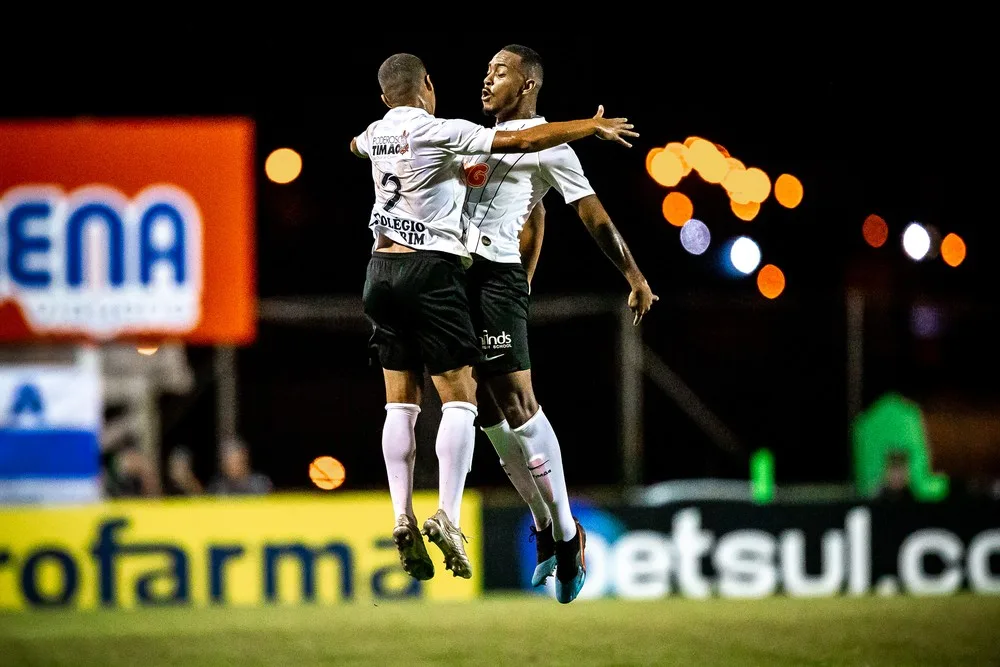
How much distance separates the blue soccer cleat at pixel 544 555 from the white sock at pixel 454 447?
0.86 metres

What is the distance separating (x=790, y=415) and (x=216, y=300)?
7.30 meters

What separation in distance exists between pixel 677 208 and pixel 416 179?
9099 millimetres

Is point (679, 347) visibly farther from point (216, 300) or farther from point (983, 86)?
point (216, 300)

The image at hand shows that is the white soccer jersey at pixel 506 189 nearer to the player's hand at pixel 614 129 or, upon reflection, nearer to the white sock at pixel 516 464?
the player's hand at pixel 614 129

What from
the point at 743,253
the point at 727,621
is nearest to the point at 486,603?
the point at 727,621

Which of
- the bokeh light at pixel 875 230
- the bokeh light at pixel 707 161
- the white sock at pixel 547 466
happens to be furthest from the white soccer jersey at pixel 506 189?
the bokeh light at pixel 875 230

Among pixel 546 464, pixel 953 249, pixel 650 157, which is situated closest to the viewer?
pixel 546 464

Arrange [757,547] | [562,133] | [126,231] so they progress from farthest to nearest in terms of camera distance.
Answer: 1. [757,547]
2. [126,231]
3. [562,133]

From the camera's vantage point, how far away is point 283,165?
59.6 ft

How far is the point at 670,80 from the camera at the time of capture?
37.5ft

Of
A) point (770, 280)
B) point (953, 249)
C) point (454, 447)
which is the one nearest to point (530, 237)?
point (454, 447)

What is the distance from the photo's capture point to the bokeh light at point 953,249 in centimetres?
1966

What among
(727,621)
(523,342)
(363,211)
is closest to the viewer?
(523,342)

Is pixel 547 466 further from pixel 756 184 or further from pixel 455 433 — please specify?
pixel 756 184
